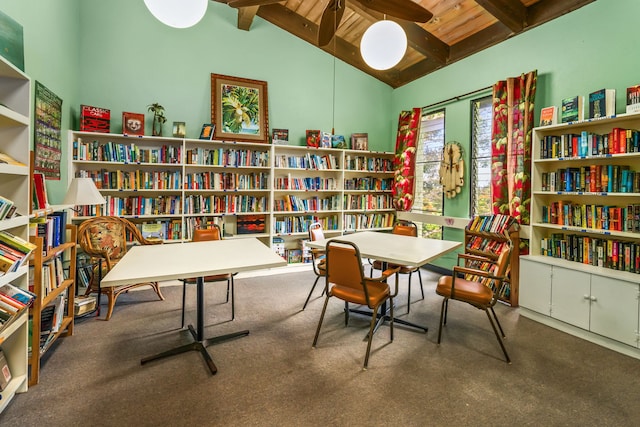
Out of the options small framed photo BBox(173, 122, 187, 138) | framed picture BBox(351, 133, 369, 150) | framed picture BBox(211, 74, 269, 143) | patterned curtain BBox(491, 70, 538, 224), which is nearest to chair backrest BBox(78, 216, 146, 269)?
small framed photo BBox(173, 122, 187, 138)

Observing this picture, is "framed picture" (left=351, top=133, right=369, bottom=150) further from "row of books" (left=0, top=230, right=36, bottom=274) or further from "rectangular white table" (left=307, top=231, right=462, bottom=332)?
"row of books" (left=0, top=230, right=36, bottom=274)

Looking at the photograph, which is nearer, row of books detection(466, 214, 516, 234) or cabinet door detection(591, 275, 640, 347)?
cabinet door detection(591, 275, 640, 347)

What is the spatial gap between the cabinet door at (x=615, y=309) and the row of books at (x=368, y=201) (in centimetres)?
314

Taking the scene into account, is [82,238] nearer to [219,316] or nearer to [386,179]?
[219,316]

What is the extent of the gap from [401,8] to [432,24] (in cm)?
236

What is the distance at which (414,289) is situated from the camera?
3883 mm

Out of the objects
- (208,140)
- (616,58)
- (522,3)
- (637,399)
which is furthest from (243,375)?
(522,3)

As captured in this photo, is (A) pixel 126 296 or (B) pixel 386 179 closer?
(A) pixel 126 296

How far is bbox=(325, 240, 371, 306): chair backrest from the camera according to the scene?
7.04ft

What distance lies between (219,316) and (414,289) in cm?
233

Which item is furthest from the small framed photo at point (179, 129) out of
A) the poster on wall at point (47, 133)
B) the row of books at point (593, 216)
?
the row of books at point (593, 216)

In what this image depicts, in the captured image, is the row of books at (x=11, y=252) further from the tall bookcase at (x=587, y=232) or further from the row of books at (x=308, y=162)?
the tall bookcase at (x=587, y=232)

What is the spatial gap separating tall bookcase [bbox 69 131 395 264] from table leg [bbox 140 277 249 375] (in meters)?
1.99

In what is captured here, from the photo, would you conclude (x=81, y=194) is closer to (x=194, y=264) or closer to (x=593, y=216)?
(x=194, y=264)
